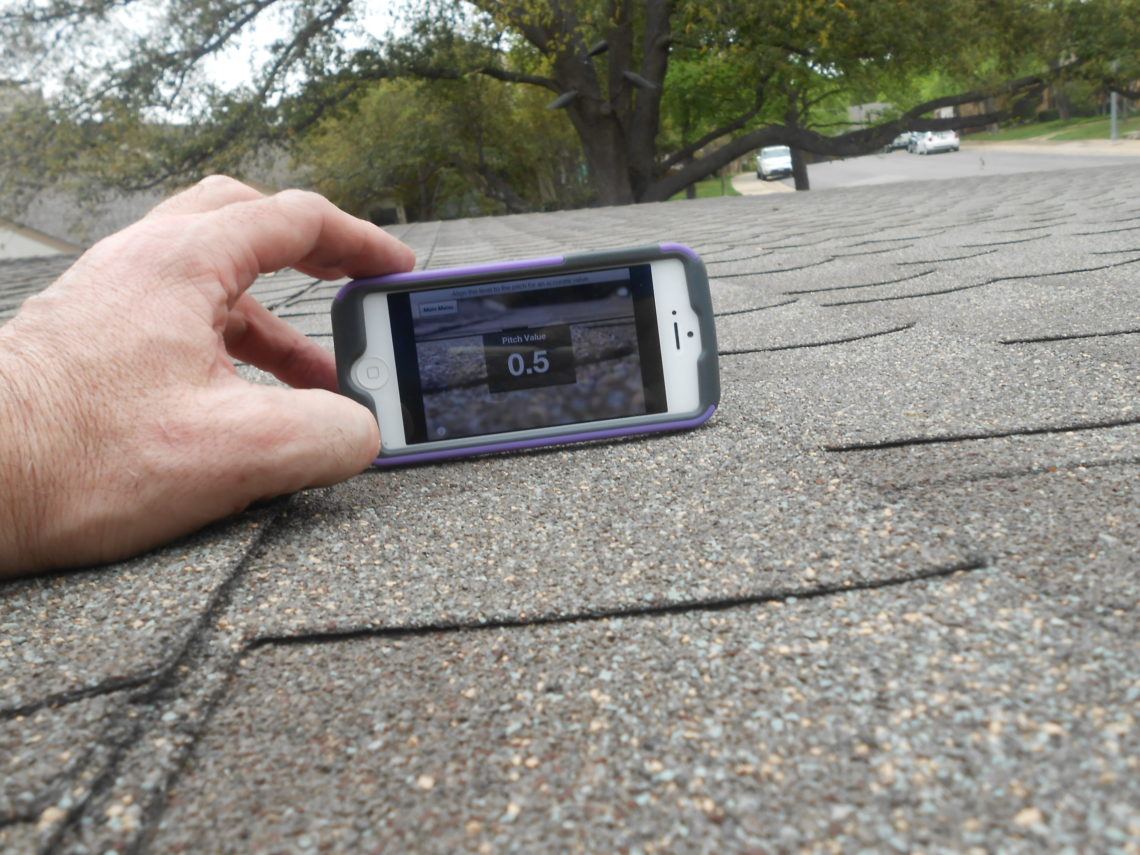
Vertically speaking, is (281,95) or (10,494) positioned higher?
(281,95)

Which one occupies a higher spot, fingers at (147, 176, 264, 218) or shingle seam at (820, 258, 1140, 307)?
fingers at (147, 176, 264, 218)

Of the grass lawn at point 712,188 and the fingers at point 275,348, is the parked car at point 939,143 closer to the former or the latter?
the grass lawn at point 712,188

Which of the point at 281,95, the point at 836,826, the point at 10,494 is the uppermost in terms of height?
the point at 281,95

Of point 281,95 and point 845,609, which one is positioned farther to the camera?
point 281,95

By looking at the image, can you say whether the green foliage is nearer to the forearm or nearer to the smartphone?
the smartphone

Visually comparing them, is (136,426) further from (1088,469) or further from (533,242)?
(533,242)

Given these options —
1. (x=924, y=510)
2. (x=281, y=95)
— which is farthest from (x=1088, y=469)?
(x=281, y=95)

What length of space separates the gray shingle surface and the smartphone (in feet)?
0.18

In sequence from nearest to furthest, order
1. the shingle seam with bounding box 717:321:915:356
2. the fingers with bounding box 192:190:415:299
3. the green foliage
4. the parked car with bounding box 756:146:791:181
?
the fingers with bounding box 192:190:415:299
the shingle seam with bounding box 717:321:915:356
the green foliage
the parked car with bounding box 756:146:791:181

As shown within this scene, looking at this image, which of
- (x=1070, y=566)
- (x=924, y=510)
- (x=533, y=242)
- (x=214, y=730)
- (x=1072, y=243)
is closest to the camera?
(x=214, y=730)

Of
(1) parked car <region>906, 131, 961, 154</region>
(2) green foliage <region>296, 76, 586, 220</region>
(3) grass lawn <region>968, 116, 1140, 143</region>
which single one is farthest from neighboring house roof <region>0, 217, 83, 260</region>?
(1) parked car <region>906, 131, 961, 154</region>

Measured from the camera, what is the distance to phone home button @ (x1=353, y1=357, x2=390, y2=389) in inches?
44.6

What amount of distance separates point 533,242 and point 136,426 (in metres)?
3.75

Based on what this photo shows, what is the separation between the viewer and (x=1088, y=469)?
858mm
